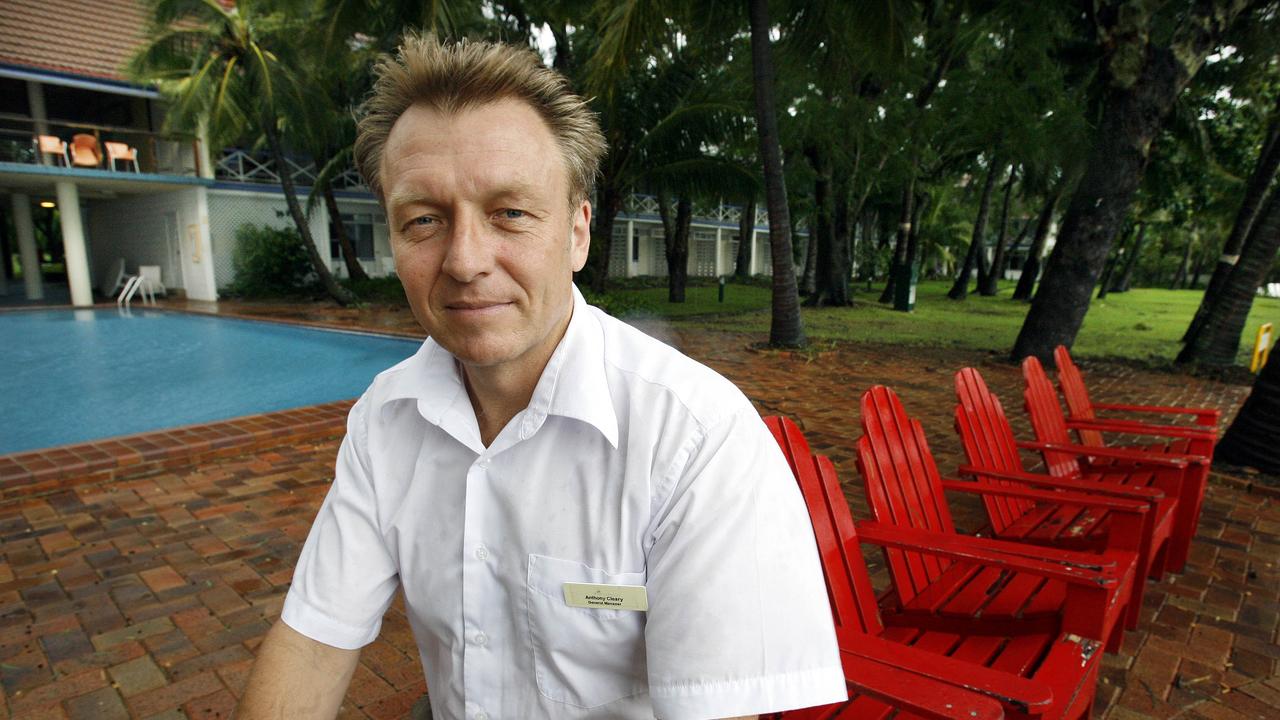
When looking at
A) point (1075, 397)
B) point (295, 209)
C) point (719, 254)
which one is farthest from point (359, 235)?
point (1075, 397)

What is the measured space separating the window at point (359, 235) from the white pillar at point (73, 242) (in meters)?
6.58

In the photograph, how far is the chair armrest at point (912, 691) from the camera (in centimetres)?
125

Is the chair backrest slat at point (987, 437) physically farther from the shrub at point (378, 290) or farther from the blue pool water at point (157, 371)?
the shrub at point (378, 290)

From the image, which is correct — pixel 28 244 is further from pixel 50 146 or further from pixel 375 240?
pixel 375 240

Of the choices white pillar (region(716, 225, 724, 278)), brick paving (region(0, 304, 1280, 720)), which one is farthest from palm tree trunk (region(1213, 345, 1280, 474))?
white pillar (region(716, 225, 724, 278))

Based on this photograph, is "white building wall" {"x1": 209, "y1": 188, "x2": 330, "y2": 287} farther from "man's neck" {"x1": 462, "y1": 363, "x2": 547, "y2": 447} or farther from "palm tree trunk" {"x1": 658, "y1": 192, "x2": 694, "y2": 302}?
"man's neck" {"x1": 462, "y1": 363, "x2": 547, "y2": 447}

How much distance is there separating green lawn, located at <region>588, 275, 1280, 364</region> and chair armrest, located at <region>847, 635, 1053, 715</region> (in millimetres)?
10464

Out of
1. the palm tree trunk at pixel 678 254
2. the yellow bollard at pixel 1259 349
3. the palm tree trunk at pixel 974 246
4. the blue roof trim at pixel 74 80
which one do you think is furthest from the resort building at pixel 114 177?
the palm tree trunk at pixel 974 246

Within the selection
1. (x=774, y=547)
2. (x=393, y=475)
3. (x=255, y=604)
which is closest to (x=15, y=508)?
(x=255, y=604)

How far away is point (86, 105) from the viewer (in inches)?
756

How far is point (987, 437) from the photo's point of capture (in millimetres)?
3229

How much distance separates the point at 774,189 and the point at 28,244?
65.0 feet

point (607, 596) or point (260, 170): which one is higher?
point (260, 170)

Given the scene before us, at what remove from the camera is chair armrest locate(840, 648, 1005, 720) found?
125 centimetres
